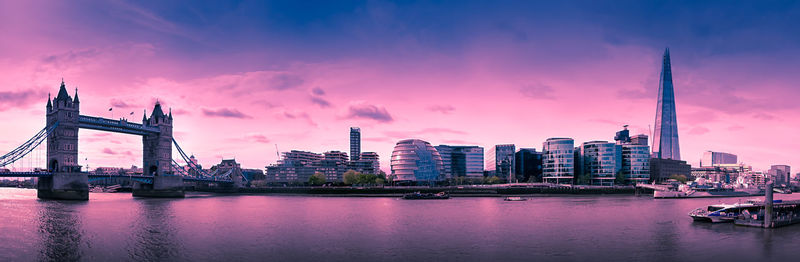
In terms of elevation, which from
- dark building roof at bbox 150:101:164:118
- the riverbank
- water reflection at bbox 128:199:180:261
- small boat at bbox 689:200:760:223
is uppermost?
dark building roof at bbox 150:101:164:118

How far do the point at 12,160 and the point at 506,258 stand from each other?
130441 mm

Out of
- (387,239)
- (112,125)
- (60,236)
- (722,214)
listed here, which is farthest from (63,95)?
(722,214)

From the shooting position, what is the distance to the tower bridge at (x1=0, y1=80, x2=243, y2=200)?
380 ft

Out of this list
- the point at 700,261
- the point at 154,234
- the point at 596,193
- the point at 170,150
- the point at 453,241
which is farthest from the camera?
the point at 596,193

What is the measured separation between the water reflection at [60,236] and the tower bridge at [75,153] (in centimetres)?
4105

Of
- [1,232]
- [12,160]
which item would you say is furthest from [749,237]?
[12,160]

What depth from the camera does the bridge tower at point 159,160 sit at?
146 metres

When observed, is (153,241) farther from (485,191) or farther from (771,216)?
(485,191)

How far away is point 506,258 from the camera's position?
40.7 m

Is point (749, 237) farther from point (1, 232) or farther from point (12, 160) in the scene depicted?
point (12, 160)

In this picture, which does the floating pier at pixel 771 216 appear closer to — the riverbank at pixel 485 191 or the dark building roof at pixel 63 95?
the riverbank at pixel 485 191

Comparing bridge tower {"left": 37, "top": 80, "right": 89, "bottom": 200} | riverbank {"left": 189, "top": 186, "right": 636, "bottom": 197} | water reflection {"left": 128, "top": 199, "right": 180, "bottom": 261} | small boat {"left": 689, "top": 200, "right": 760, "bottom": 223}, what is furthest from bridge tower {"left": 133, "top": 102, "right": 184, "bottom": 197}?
small boat {"left": 689, "top": 200, "right": 760, "bottom": 223}

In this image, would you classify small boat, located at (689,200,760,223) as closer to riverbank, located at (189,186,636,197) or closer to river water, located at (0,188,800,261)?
river water, located at (0,188,800,261)

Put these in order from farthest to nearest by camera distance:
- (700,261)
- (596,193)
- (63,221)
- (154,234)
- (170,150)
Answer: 1. (596,193)
2. (170,150)
3. (63,221)
4. (154,234)
5. (700,261)
